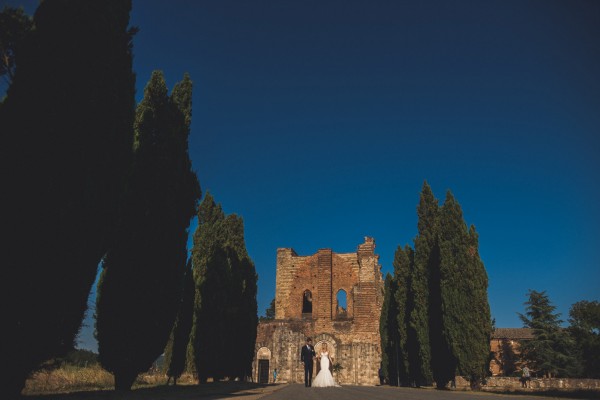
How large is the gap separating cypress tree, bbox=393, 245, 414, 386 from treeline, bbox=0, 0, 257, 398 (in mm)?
16433

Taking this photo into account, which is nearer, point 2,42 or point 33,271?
point 33,271

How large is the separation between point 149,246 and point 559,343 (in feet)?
126

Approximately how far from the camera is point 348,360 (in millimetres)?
32094

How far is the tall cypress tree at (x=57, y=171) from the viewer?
20.8 feet

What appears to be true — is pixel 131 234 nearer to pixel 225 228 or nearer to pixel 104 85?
pixel 104 85

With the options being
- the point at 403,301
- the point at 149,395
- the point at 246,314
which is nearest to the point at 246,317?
the point at 246,314

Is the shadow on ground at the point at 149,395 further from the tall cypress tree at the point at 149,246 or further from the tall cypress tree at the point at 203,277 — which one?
the tall cypress tree at the point at 203,277

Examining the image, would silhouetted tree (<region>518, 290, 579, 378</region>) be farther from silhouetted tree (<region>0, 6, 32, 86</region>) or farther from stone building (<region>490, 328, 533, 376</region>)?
silhouetted tree (<region>0, 6, 32, 86</region>)

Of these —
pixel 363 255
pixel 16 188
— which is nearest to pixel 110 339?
pixel 16 188

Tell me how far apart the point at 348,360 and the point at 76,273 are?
28.2 metres

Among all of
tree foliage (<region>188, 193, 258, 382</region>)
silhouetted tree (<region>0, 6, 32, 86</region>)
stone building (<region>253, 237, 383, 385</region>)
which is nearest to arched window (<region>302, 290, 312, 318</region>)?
stone building (<region>253, 237, 383, 385</region>)

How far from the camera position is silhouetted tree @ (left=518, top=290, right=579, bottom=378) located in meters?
35.6

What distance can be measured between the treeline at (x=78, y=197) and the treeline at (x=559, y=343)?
3613 cm

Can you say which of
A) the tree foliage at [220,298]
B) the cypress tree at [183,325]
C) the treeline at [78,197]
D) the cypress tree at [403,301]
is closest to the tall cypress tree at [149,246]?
the treeline at [78,197]
